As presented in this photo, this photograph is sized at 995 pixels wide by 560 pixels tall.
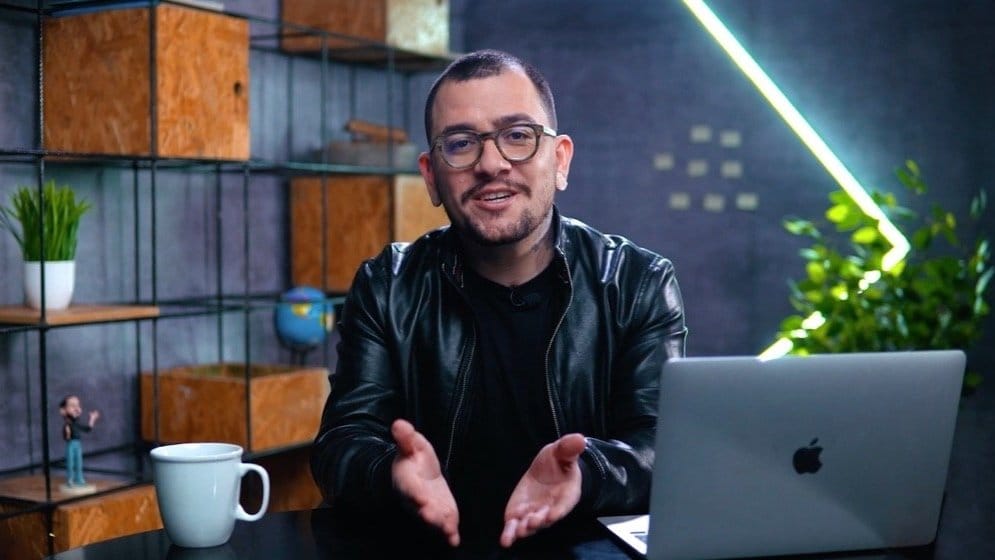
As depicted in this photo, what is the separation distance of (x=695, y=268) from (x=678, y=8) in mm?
995

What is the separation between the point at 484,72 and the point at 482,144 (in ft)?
0.41

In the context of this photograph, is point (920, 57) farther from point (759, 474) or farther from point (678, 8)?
point (759, 474)

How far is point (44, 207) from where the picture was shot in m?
2.71

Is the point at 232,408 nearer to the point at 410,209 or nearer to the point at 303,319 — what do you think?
the point at 303,319

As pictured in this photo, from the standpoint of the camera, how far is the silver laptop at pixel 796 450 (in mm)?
1167

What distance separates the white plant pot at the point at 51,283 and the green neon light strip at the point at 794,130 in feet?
7.76

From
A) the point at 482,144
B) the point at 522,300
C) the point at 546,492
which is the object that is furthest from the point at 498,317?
the point at 546,492

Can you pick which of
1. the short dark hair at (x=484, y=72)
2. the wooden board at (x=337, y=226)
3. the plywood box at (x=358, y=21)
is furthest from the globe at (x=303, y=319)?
the short dark hair at (x=484, y=72)

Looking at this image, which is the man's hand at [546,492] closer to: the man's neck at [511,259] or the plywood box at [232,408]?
the man's neck at [511,259]

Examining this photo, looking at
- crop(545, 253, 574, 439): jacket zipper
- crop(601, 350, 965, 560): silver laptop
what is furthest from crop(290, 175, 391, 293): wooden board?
crop(601, 350, 965, 560): silver laptop

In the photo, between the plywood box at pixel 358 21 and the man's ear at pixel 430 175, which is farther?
the plywood box at pixel 358 21

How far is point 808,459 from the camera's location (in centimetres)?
120

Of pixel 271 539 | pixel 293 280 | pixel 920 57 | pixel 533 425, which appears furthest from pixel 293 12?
pixel 271 539

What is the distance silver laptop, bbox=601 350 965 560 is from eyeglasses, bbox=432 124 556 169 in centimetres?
72
